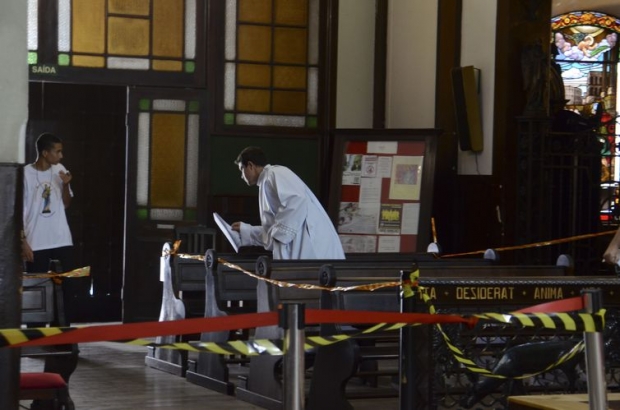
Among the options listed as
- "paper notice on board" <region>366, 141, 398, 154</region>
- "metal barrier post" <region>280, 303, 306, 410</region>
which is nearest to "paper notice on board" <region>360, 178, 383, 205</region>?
"paper notice on board" <region>366, 141, 398, 154</region>

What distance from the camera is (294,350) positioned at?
3434 millimetres

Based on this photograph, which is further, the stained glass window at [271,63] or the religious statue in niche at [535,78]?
the stained glass window at [271,63]

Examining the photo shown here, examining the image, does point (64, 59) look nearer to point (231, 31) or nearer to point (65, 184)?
point (231, 31)

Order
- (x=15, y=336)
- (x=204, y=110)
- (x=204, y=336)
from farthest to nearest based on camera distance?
(x=204, y=110), (x=204, y=336), (x=15, y=336)

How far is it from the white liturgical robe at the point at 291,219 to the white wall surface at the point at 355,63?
3.75 m

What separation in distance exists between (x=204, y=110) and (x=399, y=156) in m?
1.95

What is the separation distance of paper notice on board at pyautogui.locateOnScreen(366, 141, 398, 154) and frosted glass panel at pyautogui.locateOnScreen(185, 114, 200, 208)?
1669 mm

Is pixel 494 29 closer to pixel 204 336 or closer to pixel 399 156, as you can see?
pixel 399 156

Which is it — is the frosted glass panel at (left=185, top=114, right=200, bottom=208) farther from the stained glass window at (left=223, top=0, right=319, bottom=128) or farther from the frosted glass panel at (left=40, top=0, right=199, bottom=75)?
the frosted glass panel at (left=40, top=0, right=199, bottom=75)

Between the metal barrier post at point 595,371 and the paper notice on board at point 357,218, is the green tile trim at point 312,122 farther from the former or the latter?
the metal barrier post at point 595,371

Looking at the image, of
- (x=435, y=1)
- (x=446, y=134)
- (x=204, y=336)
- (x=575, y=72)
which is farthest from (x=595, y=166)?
(x=575, y=72)

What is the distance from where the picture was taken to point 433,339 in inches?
207

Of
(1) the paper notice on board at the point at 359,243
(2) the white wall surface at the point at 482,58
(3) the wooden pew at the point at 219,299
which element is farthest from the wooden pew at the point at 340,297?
(1) the paper notice on board at the point at 359,243

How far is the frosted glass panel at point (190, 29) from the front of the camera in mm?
11773
